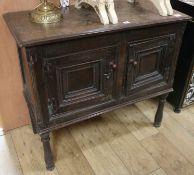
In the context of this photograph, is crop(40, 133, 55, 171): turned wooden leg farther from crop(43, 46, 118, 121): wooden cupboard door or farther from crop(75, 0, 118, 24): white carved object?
crop(75, 0, 118, 24): white carved object

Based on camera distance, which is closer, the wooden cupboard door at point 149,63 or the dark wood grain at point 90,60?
the dark wood grain at point 90,60

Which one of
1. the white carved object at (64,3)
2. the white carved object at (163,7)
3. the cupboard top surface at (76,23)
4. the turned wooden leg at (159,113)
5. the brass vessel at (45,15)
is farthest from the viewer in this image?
the turned wooden leg at (159,113)

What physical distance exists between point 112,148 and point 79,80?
0.61 metres

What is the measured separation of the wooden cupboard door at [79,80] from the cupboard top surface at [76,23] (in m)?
0.10

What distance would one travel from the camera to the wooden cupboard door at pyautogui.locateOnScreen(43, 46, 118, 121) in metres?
1.09

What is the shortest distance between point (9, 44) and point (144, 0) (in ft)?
2.82

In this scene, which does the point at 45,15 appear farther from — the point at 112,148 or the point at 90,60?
the point at 112,148

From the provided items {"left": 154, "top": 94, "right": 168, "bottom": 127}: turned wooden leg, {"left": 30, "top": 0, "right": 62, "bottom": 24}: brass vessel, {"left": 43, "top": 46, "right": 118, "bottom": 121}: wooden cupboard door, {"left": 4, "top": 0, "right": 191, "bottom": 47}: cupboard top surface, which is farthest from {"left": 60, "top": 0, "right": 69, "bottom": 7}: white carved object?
{"left": 154, "top": 94, "right": 168, "bottom": 127}: turned wooden leg

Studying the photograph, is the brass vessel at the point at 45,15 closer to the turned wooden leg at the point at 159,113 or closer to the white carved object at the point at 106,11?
the white carved object at the point at 106,11

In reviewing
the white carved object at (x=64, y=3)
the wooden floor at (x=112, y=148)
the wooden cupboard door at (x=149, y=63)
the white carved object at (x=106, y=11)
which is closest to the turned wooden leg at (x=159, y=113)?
the wooden floor at (x=112, y=148)

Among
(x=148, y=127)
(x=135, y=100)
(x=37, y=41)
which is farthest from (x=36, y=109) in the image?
(x=148, y=127)

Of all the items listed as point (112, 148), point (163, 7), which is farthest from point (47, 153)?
point (163, 7)

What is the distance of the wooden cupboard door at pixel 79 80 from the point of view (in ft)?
3.56

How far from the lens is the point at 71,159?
149 centimetres
